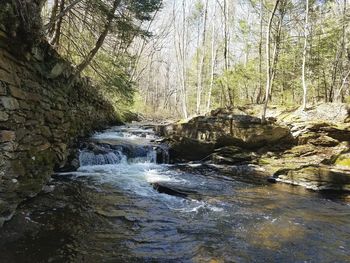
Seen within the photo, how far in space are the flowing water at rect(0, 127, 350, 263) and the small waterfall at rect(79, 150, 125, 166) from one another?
76cm

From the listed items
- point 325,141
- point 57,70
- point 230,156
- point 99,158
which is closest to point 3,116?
point 57,70

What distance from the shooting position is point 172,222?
5953 millimetres

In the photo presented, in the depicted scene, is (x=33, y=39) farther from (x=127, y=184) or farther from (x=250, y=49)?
(x=250, y=49)

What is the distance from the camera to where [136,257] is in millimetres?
4500

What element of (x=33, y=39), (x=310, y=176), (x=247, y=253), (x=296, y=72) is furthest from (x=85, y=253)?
(x=296, y=72)

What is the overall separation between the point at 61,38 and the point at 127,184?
5.31 m

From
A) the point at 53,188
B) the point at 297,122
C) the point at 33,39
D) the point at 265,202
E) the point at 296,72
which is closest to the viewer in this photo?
the point at 33,39

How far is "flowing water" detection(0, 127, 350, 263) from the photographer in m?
4.63

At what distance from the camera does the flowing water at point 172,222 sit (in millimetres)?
4633

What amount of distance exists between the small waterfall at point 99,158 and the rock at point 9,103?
5003mm

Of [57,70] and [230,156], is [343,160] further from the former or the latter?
[57,70]

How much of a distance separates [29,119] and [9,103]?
920 mm

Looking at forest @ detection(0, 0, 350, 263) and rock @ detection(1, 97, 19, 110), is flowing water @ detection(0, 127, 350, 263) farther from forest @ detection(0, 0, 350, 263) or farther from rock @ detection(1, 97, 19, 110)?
rock @ detection(1, 97, 19, 110)

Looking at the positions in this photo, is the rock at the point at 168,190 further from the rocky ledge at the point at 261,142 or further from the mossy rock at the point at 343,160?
the mossy rock at the point at 343,160
